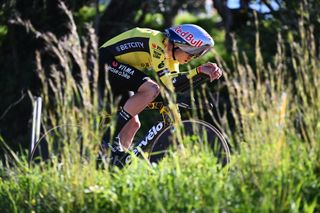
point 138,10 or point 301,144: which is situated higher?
point 301,144

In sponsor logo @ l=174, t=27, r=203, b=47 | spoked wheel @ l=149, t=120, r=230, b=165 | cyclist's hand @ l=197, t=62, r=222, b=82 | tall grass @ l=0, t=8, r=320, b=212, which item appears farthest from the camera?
sponsor logo @ l=174, t=27, r=203, b=47

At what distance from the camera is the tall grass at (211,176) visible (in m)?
5.77

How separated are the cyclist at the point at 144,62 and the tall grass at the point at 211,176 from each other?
1.33 metres

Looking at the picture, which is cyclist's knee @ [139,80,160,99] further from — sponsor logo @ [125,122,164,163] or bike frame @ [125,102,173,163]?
sponsor logo @ [125,122,164,163]

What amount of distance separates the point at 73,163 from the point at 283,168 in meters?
1.55

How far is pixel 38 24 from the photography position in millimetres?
12508

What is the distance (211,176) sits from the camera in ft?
19.8

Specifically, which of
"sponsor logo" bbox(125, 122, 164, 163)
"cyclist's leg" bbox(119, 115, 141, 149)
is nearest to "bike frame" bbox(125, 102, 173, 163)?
"sponsor logo" bbox(125, 122, 164, 163)

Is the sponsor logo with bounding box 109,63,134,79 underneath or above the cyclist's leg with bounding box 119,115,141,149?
above

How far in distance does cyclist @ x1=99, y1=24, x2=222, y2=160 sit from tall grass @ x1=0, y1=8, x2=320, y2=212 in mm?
1328

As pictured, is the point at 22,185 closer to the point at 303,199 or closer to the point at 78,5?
the point at 303,199

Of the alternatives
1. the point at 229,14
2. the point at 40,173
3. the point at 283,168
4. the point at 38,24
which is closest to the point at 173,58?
Answer: the point at 40,173

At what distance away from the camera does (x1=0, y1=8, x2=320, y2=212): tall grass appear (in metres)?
5.77

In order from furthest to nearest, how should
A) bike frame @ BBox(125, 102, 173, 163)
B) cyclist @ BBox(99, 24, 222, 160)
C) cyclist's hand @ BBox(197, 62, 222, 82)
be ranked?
1. bike frame @ BBox(125, 102, 173, 163)
2. cyclist @ BBox(99, 24, 222, 160)
3. cyclist's hand @ BBox(197, 62, 222, 82)
